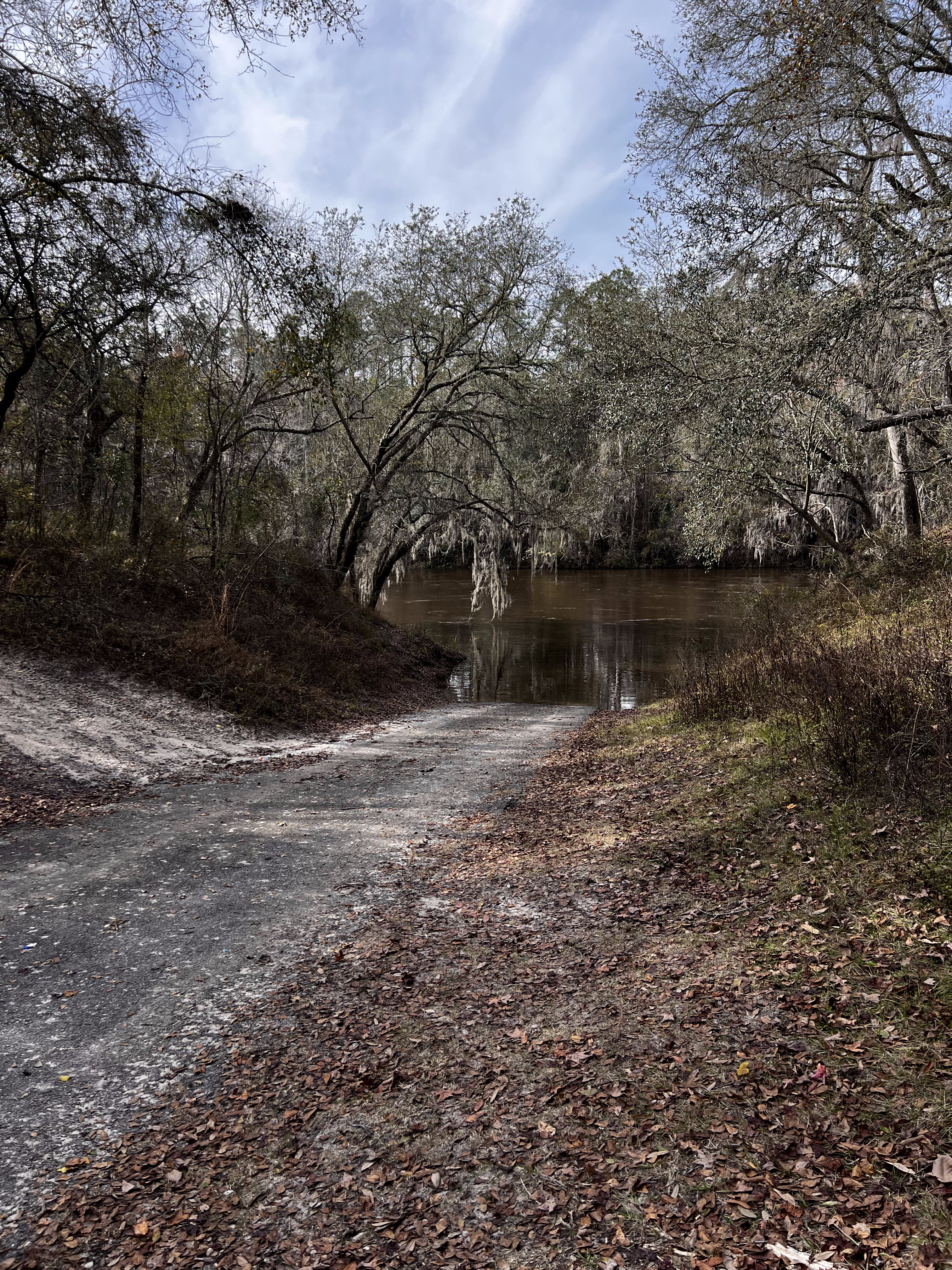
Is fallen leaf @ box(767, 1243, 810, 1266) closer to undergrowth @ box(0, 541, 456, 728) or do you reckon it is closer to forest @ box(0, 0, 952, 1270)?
forest @ box(0, 0, 952, 1270)

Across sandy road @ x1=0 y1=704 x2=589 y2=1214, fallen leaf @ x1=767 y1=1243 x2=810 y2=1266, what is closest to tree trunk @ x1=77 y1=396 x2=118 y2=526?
sandy road @ x1=0 y1=704 x2=589 y2=1214

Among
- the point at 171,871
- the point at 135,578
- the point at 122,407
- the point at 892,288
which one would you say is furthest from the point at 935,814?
the point at 122,407

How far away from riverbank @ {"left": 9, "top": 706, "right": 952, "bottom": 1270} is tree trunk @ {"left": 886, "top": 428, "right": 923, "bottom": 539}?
12.5 metres

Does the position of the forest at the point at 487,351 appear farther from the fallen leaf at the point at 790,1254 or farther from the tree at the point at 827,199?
the fallen leaf at the point at 790,1254

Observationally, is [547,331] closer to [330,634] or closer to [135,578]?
[330,634]

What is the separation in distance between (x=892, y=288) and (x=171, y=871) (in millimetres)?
9649

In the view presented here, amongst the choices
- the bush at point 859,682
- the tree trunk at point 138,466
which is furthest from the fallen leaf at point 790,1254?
the tree trunk at point 138,466

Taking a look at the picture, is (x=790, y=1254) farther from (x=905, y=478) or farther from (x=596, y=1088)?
(x=905, y=478)

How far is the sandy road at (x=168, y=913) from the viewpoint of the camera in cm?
338

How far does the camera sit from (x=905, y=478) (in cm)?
1608

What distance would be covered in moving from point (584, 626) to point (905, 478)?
15.3 m

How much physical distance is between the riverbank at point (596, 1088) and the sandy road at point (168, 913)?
24 cm

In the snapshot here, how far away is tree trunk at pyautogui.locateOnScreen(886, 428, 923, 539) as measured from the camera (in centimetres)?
1544

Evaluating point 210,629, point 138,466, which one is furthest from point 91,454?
point 210,629
